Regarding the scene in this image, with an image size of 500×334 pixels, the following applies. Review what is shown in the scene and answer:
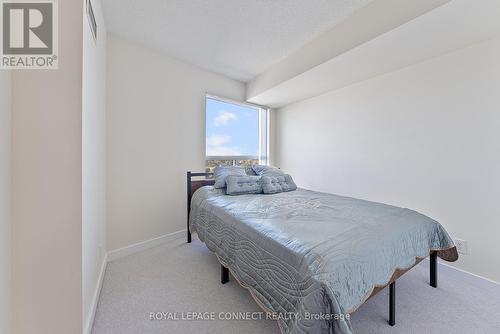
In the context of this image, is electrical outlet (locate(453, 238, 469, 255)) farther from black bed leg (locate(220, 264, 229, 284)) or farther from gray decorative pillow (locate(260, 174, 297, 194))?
black bed leg (locate(220, 264, 229, 284))

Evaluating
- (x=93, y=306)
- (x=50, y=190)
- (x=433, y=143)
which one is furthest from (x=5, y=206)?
(x=433, y=143)

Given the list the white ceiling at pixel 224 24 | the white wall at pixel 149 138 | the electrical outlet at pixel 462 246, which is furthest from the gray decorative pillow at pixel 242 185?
the electrical outlet at pixel 462 246

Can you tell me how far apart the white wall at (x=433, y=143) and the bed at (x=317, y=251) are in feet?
1.97

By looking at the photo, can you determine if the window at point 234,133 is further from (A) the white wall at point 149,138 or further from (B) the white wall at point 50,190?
(B) the white wall at point 50,190

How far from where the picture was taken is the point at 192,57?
8.91ft

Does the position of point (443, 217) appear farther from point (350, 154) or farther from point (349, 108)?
point (349, 108)

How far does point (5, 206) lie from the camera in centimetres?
95

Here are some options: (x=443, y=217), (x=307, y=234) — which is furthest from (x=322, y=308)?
(x=443, y=217)

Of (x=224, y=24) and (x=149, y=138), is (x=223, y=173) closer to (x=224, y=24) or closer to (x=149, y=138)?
(x=149, y=138)

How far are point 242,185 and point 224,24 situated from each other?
5.95 feet

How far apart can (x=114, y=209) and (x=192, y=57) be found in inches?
87.0

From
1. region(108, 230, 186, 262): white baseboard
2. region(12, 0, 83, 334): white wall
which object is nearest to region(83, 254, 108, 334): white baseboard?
region(12, 0, 83, 334): white wall

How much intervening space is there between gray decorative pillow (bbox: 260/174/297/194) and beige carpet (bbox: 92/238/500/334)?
3.61 feet

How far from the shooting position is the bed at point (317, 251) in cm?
93
